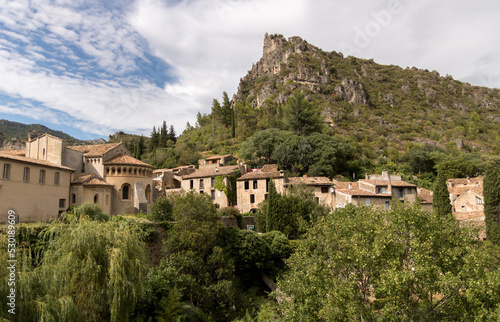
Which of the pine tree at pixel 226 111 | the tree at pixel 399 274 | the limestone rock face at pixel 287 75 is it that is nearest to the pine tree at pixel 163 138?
the pine tree at pixel 226 111

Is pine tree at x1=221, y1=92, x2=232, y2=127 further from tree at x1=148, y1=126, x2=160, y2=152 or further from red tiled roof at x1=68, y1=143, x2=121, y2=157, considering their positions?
red tiled roof at x1=68, y1=143, x2=121, y2=157

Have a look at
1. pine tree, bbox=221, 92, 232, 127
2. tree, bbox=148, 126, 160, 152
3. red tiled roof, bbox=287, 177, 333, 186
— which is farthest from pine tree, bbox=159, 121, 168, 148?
red tiled roof, bbox=287, 177, 333, 186

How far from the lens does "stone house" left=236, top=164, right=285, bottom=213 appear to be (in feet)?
140

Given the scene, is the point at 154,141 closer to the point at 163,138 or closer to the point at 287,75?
the point at 163,138

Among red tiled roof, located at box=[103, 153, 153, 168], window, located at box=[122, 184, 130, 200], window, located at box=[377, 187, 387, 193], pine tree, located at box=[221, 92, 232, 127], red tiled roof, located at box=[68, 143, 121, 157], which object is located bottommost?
window, located at box=[377, 187, 387, 193]

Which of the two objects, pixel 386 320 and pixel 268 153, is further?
pixel 268 153

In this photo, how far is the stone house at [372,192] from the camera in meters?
39.7

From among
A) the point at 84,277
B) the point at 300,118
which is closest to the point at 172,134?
the point at 300,118

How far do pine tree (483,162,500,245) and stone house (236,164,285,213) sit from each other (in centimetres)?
2273

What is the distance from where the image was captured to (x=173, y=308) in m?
18.0

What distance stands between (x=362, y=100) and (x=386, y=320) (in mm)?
118345

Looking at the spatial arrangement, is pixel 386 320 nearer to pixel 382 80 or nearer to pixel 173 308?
pixel 173 308

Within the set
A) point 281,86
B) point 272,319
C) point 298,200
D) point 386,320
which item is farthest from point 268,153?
point 281,86

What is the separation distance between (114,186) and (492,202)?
4138 cm
